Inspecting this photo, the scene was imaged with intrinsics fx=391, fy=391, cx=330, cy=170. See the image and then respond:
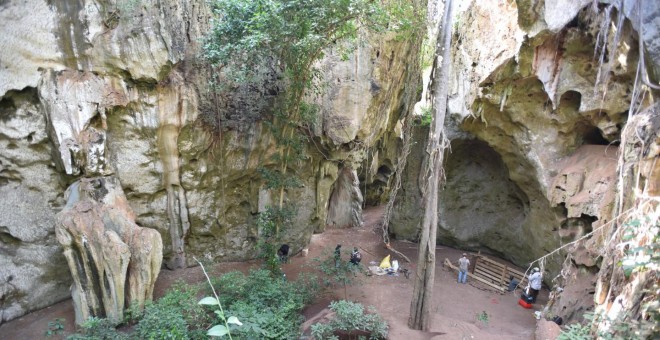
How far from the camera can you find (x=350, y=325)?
7227 mm

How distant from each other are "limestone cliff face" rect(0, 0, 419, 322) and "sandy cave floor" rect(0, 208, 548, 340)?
0.53 metres

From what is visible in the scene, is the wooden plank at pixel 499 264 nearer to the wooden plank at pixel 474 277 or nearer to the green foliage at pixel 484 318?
the wooden plank at pixel 474 277

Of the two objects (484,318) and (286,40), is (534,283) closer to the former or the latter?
(484,318)

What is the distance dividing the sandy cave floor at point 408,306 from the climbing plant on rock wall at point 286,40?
2554mm

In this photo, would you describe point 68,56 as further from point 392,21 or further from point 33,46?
point 392,21

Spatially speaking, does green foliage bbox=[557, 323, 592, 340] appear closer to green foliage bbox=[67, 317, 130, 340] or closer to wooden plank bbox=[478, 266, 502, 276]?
wooden plank bbox=[478, 266, 502, 276]

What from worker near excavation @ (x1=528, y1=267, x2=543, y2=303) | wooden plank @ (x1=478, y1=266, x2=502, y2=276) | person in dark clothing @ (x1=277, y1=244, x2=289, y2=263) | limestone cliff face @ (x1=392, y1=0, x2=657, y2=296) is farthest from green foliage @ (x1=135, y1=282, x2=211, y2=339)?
wooden plank @ (x1=478, y1=266, x2=502, y2=276)

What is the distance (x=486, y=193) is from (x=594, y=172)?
4181mm

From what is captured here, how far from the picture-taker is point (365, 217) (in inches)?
765

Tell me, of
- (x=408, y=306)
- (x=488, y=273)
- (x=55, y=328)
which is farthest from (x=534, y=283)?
(x=55, y=328)

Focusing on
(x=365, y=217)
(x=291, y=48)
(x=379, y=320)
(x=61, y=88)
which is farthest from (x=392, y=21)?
(x=365, y=217)

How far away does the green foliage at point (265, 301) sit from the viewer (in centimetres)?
728

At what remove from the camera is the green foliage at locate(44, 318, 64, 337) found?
7612 millimetres

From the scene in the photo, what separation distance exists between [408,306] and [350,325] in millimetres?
2479
